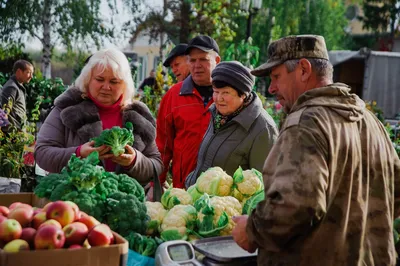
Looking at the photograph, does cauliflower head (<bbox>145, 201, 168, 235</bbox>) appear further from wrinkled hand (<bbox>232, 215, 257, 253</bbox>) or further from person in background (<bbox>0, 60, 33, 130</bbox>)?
person in background (<bbox>0, 60, 33, 130</bbox>)

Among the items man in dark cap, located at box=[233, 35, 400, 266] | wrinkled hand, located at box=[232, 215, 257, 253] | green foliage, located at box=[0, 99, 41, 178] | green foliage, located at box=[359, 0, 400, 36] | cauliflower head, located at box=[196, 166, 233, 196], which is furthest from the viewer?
green foliage, located at box=[359, 0, 400, 36]

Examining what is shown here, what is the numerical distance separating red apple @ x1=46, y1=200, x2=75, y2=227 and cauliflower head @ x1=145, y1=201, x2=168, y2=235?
2.29 ft

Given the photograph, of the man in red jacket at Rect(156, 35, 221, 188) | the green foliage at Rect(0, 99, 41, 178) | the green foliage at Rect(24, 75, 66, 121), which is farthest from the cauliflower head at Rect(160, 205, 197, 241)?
the green foliage at Rect(24, 75, 66, 121)

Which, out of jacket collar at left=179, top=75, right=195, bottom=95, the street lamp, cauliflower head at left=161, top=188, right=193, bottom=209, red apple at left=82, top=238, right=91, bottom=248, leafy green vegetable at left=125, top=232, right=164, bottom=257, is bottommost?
leafy green vegetable at left=125, top=232, right=164, bottom=257

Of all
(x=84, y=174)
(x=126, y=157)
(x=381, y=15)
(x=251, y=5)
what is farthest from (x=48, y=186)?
(x=381, y=15)

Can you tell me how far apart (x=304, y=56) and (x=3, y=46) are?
21.4 metres

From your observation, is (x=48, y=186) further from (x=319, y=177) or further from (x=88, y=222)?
(x=319, y=177)

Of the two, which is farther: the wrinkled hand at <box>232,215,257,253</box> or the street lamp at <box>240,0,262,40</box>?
the street lamp at <box>240,0,262,40</box>

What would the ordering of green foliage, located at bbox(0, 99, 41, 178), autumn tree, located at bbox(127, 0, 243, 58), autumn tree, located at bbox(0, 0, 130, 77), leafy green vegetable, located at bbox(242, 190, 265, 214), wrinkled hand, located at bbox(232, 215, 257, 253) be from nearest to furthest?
wrinkled hand, located at bbox(232, 215, 257, 253)
leafy green vegetable, located at bbox(242, 190, 265, 214)
green foliage, located at bbox(0, 99, 41, 178)
autumn tree, located at bbox(127, 0, 243, 58)
autumn tree, located at bbox(0, 0, 130, 77)

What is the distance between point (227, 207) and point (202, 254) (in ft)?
1.49

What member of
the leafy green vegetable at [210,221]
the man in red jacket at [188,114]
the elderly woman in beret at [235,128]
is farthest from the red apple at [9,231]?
the man in red jacket at [188,114]

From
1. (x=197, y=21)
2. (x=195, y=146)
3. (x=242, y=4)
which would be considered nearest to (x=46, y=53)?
(x=197, y=21)

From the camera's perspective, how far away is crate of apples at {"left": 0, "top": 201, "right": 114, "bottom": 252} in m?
2.08

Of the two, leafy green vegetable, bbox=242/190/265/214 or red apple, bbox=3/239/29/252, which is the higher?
red apple, bbox=3/239/29/252
